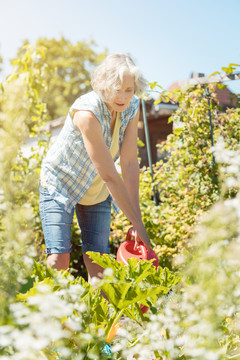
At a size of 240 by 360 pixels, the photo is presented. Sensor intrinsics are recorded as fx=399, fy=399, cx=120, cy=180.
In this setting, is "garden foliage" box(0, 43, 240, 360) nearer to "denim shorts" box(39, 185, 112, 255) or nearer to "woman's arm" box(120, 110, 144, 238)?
"denim shorts" box(39, 185, 112, 255)

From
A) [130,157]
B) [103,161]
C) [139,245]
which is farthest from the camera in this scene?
[130,157]

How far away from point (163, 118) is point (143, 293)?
30.3ft

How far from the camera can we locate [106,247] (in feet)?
7.25

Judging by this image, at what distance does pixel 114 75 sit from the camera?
181 centimetres

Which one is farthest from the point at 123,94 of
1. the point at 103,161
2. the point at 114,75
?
the point at 103,161

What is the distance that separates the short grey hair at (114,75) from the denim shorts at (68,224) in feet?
1.94

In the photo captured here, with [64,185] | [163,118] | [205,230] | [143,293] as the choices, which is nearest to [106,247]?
[64,185]

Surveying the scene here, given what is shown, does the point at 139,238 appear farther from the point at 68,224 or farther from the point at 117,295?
the point at 117,295

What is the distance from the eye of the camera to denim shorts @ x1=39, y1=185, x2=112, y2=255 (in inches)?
76.3

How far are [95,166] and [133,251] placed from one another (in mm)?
515

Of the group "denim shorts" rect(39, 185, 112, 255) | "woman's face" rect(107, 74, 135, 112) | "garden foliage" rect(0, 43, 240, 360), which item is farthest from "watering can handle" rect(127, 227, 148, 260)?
"woman's face" rect(107, 74, 135, 112)

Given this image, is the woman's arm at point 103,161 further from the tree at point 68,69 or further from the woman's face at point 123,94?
the tree at point 68,69

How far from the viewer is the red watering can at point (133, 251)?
6.01ft

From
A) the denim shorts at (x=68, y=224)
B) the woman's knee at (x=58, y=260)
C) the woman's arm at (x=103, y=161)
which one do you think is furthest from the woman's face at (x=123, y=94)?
the woman's knee at (x=58, y=260)
